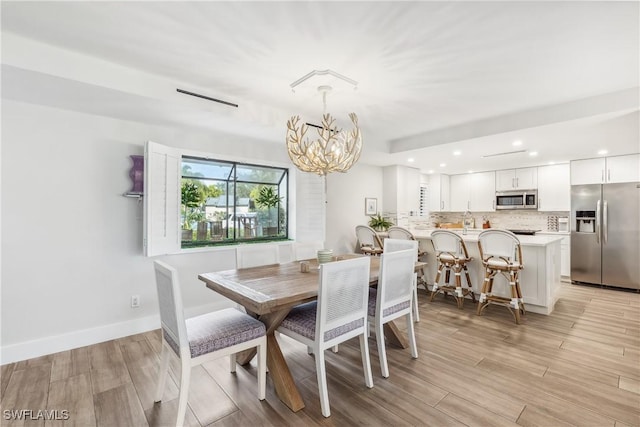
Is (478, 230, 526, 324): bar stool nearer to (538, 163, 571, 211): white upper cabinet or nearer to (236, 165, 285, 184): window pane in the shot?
(236, 165, 285, 184): window pane

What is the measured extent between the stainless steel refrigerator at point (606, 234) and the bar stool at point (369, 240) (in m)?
3.47

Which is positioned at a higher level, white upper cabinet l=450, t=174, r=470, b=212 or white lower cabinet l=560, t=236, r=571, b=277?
white upper cabinet l=450, t=174, r=470, b=212

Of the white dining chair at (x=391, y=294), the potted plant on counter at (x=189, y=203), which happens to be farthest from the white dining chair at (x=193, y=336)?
the potted plant on counter at (x=189, y=203)

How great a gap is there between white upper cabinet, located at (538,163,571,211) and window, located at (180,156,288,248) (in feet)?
16.5

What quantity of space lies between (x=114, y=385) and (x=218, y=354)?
1.02 metres

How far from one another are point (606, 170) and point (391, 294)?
5.03 m

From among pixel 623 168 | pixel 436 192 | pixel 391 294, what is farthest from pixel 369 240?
pixel 623 168

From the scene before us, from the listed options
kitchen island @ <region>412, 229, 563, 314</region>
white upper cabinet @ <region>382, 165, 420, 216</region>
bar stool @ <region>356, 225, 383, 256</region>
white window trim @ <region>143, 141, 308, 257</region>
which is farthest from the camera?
white upper cabinet @ <region>382, 165, 420, 216</region>

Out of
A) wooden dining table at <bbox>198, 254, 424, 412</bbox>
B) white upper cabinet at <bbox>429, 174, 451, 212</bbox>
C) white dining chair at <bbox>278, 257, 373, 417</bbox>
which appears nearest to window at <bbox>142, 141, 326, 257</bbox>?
wooden dining table at <bbox>198, 254, 424, 412</bbox>

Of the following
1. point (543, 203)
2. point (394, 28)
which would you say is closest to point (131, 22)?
point (394, 28)

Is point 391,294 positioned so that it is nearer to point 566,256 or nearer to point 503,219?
point 566,256

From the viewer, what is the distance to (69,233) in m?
2.77

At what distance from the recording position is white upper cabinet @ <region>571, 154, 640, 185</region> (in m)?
4.65

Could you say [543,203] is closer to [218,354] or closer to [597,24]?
[597,24]
